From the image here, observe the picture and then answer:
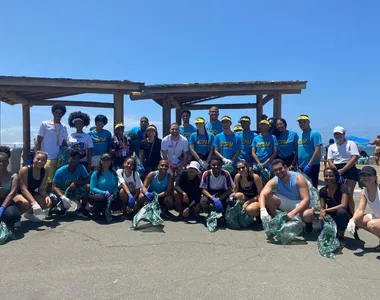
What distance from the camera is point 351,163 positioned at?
5.49m

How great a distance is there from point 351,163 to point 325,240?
176cm

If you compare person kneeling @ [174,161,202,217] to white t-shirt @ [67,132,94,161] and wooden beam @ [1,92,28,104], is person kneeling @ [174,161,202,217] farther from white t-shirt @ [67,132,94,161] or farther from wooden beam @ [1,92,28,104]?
wooden beam @ [1,92,28,104]

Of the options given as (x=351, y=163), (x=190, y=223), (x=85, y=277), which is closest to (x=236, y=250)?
(x=190, y=223)

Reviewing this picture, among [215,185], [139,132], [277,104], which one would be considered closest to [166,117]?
[139,132]

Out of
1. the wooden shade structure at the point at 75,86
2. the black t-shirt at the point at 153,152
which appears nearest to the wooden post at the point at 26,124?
the wooden shade structure at the point at 75,86

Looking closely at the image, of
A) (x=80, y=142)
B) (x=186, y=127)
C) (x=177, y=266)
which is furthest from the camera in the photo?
(x=186, y=127)

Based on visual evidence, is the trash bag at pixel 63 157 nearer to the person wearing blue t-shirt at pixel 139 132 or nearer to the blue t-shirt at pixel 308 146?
the person wearing blue t-shirt at pixel 139 132

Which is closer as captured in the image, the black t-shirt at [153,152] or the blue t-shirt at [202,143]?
the blue t-shirt at [202,143]

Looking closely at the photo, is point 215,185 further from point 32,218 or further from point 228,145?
point 32,218

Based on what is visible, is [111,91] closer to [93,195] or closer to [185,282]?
[93,195]

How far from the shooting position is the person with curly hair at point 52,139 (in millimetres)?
6340

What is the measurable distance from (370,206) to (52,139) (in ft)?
18.0

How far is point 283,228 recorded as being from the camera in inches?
180

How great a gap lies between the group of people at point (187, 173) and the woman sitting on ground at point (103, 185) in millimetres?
17
